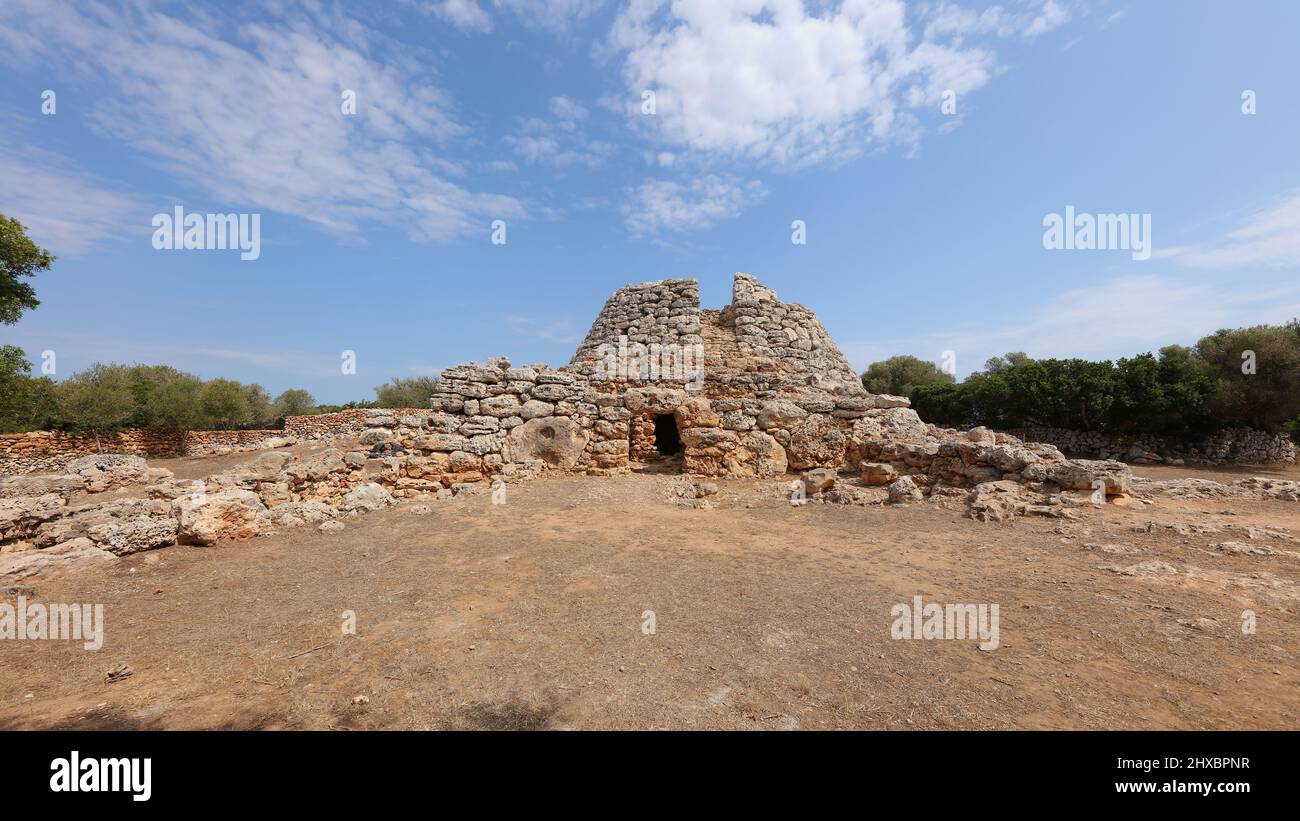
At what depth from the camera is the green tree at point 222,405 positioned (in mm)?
27156

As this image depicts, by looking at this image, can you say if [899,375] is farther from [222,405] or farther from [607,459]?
[222,405]

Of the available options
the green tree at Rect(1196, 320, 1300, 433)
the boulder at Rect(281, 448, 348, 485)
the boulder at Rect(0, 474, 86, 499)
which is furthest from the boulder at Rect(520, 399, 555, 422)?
the green tree at Rect(1196, 320, 1300, 433)

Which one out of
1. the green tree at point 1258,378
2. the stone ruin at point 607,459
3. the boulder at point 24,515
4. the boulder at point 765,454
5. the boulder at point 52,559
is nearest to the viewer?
the boulder at point 52,559

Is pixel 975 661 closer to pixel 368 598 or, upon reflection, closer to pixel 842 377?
Result: pixel 368 598

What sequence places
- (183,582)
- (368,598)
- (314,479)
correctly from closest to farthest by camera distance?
1. (368,598)
2. (183,582)
3. (314,479)

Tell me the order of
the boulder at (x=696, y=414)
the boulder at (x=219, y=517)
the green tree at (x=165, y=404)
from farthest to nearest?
the green tree at (x=165, y=404) < the boulder at (x=696, y=414) < the boulder at (x=219, y=517)

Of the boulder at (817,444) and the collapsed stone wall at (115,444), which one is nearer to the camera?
the boulder at (817,444)

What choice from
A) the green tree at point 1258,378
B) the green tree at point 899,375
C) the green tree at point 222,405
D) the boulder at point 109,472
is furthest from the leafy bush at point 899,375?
the boulder at point 109,472

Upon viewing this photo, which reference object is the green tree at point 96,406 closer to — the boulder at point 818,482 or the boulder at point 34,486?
the boulder at point 34,486

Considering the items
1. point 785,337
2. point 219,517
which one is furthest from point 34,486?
point 785,337

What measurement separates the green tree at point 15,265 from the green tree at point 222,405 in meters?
17.1

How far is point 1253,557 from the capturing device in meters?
4.93
